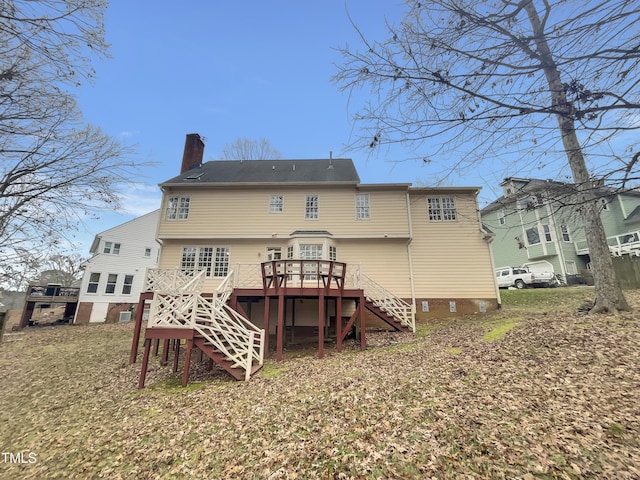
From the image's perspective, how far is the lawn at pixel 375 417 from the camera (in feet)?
10.9

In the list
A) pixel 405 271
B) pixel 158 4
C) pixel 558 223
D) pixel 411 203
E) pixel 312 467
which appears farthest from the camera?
pixel 411 203

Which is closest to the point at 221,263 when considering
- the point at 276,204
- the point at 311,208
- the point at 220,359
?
the point at 276,204

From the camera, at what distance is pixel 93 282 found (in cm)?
2244

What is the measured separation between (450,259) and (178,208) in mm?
14910

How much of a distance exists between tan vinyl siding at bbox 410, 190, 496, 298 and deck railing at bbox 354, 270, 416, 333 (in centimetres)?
214

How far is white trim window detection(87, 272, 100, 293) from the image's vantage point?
22219mm

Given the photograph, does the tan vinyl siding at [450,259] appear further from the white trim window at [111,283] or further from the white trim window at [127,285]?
the white trim window at [111,283]

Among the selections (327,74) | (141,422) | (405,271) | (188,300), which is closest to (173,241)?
(188,300)

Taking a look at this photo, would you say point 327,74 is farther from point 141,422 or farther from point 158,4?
point 141,422

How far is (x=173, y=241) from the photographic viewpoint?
48.3ft

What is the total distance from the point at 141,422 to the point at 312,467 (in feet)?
13.0

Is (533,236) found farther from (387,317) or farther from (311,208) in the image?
(311,208)

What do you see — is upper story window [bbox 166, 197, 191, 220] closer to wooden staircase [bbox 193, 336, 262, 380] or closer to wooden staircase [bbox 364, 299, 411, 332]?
wooden staircase [bbox 193, 336, 262, 380]

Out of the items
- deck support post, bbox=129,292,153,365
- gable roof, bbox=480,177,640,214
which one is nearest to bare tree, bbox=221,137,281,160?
deck support post, bbox=129,292,153,365
